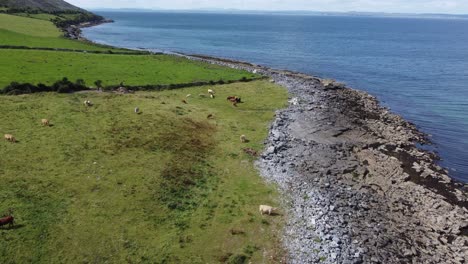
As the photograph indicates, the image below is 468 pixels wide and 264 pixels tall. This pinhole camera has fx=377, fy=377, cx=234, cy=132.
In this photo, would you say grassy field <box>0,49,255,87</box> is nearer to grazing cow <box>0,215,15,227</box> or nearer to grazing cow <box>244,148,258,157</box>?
grazing cow <box>244,148,258,157</box>

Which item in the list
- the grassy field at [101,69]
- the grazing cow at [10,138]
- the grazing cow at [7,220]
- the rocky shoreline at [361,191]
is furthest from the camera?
the grassy field at [101,69]

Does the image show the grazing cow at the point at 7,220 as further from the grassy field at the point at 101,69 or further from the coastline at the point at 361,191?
the grassy field at the point at 101,69

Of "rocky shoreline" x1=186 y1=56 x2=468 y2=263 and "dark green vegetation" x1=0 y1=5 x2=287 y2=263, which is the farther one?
"rocky shoreline" x1=186 y1=56 x2=468 y2=263

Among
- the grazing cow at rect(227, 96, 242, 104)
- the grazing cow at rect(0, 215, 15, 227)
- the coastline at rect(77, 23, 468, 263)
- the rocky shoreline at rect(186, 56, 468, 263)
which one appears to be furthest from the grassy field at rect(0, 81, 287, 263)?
the grazing cow at rect(227, 96, 242, 104)

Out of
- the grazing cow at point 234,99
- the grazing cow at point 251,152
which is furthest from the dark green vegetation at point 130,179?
the grazing cow at point 234,99

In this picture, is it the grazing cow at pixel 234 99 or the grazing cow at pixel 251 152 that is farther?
the grazing cow at pixel 234 99

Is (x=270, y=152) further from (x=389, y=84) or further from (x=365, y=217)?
(x=389, y=84)

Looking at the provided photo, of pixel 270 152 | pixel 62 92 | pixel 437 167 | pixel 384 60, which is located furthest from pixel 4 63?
pixel 384 60
